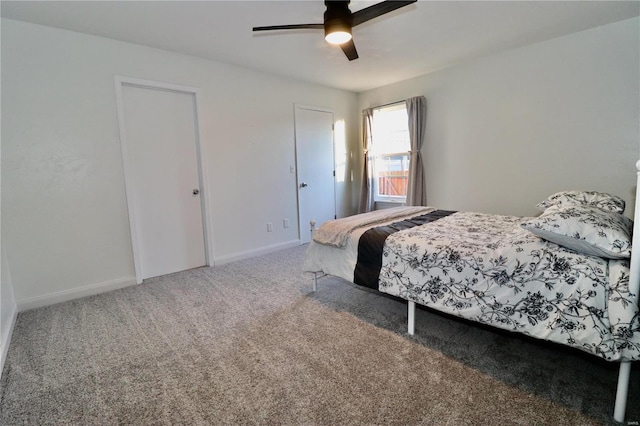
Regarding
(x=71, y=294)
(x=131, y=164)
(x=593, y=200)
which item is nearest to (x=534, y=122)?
(x=593, y=200)

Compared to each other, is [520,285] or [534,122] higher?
[534,122]

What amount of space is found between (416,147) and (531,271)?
3.08m

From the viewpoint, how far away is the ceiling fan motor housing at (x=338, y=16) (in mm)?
1946

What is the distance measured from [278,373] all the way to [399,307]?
1.17 metres

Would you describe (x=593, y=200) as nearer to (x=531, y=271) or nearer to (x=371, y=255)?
(x=531, y=271)

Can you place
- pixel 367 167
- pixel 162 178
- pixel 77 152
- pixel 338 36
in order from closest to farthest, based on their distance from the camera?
pixel 338 36
pixel 77 152
pixel 162 178
pixel 367 167

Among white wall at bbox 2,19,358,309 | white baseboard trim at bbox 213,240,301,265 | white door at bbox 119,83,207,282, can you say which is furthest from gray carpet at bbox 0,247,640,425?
white baseboard trim at bbox 213,240,301,265

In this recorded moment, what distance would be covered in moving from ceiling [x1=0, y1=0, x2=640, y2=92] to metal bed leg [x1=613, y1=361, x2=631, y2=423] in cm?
261

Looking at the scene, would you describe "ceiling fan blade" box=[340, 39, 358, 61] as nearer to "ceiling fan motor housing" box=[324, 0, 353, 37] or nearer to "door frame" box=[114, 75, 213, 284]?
"ceiling fan motor housing" box=[324, 0, 353, 37]

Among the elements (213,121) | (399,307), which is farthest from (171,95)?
(399,307)

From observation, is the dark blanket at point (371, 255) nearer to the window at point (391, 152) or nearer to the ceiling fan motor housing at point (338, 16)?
the ceiling fan motor housing at point (338, 16)

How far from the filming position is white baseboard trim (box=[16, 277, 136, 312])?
8.47 ft

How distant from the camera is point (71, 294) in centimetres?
277

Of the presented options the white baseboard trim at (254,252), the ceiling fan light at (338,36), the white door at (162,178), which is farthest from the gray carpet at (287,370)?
the ceiling fan light at (338,36)
